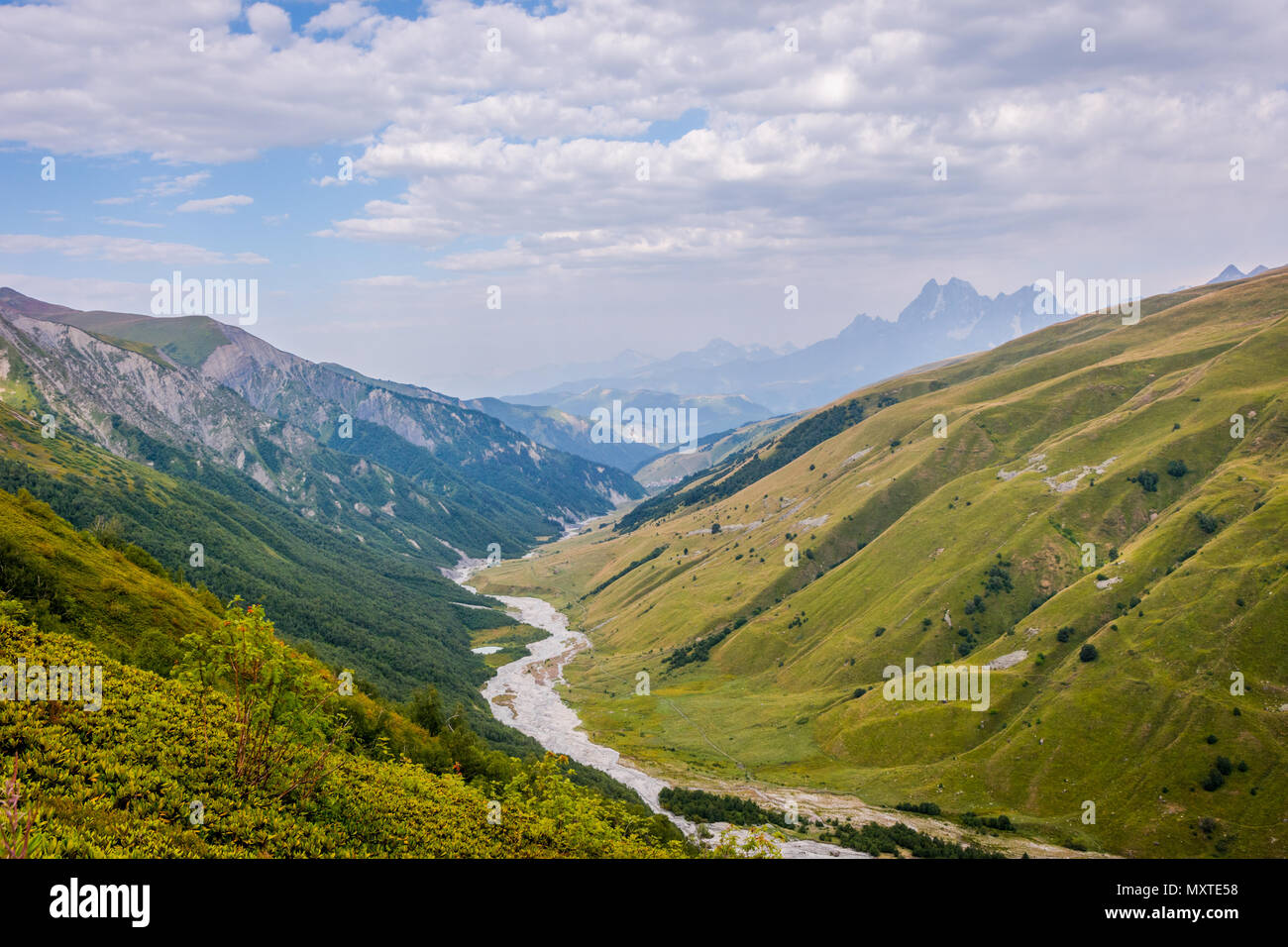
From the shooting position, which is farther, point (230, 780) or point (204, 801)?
point (230, 780)

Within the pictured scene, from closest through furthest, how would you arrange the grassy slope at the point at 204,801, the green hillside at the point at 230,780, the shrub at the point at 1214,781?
the grassy slope at the point at 204,801, the green hillside at the point at 230,780, the shrub at the point at 1214,781

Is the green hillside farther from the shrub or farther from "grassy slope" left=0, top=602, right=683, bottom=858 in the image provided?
the shrub

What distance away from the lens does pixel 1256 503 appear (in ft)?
557

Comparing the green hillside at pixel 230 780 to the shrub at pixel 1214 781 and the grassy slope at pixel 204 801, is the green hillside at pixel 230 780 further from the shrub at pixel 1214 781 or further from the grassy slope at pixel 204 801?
the shrub at pixel 1214 781

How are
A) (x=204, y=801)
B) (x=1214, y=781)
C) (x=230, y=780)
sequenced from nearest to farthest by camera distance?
1. (x=204, y=801)
2. (x=230, y=780)
3. (x=1214, y=781)

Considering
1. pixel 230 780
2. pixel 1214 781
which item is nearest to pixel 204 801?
pixel 230 780

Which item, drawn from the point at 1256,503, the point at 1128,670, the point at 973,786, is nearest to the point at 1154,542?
the point at 1256,503

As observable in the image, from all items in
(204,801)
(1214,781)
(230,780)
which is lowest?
(1214,781)

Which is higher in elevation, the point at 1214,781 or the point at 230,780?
the point at 230,780

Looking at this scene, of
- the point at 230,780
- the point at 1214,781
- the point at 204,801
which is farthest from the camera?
the point at 1214,781

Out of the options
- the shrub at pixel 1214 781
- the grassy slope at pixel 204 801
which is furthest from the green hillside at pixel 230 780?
the shrub at pixel 1214 781

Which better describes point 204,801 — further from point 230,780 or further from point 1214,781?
point 1214,781

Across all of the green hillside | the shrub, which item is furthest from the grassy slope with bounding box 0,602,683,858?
the shrub
